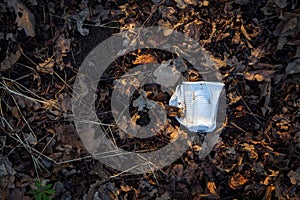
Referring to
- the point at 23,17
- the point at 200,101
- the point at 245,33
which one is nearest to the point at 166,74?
the point at 200,101

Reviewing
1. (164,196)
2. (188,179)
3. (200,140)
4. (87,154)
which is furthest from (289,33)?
(87,154)

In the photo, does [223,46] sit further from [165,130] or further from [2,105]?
[2,105]

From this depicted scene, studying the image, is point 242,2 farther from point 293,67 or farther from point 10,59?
point 10,59

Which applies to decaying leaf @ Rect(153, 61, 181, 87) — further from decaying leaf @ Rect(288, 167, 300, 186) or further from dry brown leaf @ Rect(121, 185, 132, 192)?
decaying leaf @ Rect(288, 167, 300, 186)

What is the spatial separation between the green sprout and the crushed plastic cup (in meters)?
1.23

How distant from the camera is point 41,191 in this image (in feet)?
9.12

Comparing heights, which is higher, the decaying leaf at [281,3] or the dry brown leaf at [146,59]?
the decaying leaf at [281,3]

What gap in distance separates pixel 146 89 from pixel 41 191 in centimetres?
119

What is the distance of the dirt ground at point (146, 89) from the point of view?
9.15 feet

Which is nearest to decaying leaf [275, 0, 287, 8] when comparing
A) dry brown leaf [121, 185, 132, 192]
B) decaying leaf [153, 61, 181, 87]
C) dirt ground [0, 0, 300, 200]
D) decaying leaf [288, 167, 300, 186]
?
dirt ground [0, 0, 300, 200]

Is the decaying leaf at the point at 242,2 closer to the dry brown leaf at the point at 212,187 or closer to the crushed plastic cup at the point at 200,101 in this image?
the crushed plastic cup at the point at 200,101

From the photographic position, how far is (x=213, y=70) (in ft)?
9.34

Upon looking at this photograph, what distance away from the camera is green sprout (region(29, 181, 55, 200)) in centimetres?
275

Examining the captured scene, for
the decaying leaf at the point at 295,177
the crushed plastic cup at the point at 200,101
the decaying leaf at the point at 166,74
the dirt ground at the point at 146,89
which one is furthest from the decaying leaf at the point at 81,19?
the decaying leaf at the point at 295,177
